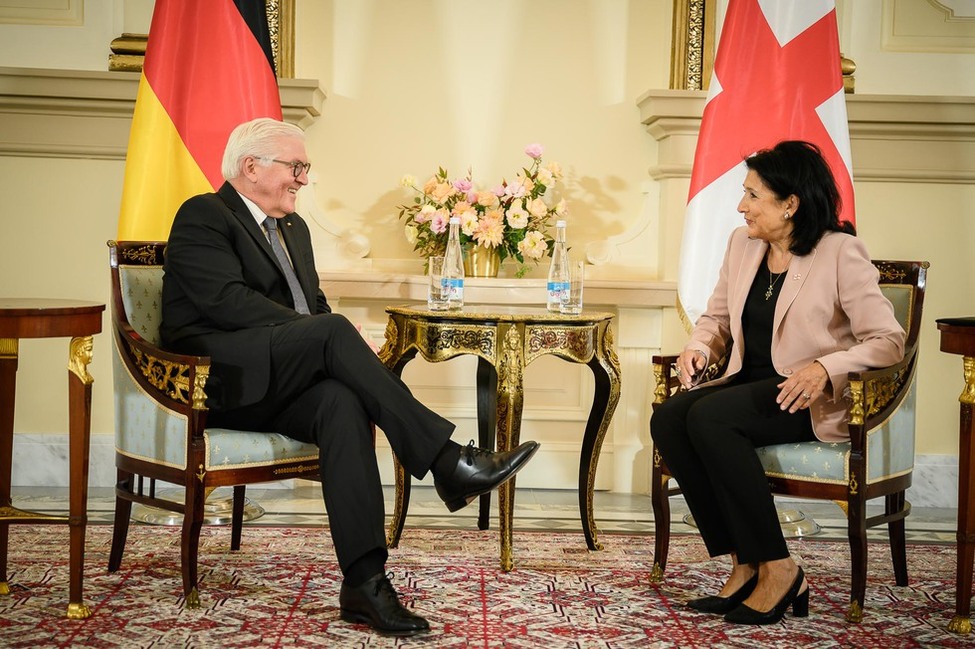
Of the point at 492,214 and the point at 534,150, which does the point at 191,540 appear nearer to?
the point at 492,214

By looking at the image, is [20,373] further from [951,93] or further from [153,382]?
[951,93]

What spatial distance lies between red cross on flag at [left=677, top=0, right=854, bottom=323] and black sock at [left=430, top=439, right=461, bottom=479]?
1.55 meters

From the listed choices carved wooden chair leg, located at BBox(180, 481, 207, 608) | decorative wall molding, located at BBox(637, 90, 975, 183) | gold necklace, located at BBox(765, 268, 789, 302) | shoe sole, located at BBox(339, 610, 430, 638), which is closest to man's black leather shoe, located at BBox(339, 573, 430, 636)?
shoe sole, located at BBox(339, 610, 430, 638)

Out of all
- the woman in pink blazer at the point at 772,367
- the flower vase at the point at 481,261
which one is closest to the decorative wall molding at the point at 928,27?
the woman in pink blazer at the point at 772,367

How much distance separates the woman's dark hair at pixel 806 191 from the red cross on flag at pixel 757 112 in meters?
0.99

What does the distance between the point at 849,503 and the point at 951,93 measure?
8.56 feet

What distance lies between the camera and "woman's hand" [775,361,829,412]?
9.68 feet

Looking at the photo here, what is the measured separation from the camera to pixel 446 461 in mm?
2990

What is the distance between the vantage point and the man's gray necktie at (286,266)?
3.40m

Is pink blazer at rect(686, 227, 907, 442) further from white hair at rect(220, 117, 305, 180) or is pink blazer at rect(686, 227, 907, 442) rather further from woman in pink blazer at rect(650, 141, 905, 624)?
white hair at rect(220, 117, 305, 180)

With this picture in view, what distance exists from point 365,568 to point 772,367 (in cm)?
137

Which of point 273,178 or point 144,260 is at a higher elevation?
point 273,178

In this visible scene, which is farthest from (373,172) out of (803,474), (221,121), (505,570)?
(803,474)

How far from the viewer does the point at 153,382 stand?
307cm
